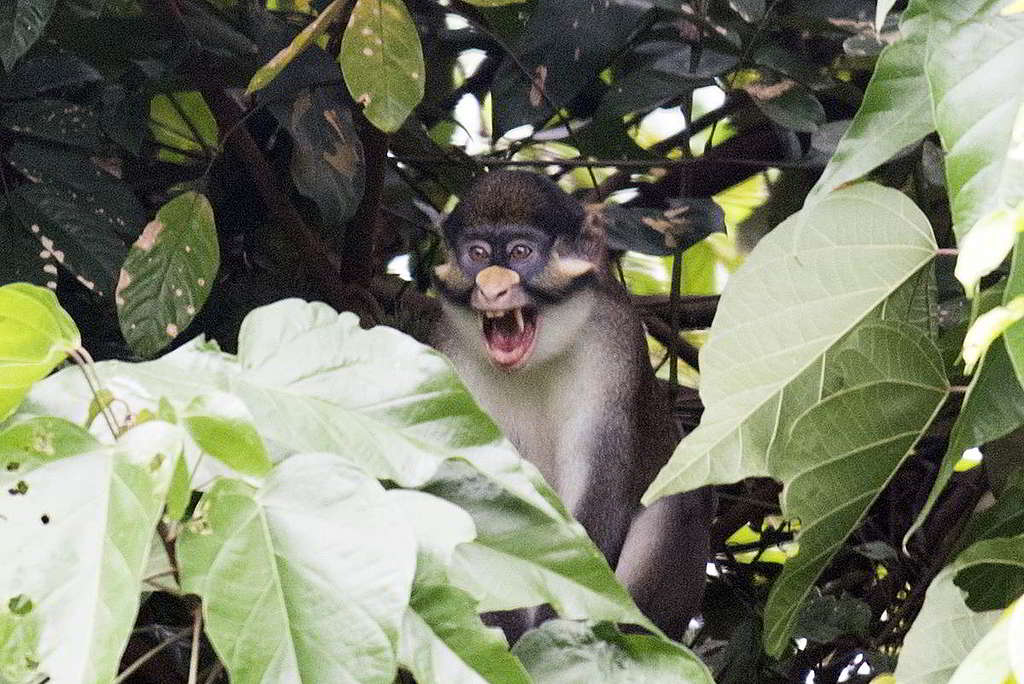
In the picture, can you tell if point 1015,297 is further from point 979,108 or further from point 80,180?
point 80,180

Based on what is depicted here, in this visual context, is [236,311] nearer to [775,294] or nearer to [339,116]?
[339,116]

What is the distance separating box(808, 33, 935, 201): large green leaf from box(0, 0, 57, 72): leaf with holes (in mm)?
1490

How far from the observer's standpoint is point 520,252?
3152 millimetres

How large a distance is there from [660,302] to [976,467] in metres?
0.92

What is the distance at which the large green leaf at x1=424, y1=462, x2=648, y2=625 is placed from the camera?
1.36 m

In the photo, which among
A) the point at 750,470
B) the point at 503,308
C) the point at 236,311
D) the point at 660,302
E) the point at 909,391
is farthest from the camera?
the point at 660,302

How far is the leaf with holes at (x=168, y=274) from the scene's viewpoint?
2.72 meters

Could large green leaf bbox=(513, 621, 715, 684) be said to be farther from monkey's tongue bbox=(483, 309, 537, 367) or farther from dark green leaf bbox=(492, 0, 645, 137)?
dark green leaf bbox=(492, 0, 645, 137)

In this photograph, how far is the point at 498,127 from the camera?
3.17 meters

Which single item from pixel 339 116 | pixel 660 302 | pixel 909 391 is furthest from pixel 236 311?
pixel 909 391

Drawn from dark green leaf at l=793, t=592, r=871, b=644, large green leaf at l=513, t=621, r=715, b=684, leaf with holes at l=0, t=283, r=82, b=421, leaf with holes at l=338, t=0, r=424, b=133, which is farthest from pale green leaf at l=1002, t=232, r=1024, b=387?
dark green leaf at l=793, t=592, r=871, b=644

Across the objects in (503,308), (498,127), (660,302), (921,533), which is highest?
(498,127)

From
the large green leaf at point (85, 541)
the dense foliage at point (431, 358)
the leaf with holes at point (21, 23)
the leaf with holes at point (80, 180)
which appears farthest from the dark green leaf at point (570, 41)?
the large green leaf at point (85, 541)

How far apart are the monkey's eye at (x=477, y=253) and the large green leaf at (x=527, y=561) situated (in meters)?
1.73
